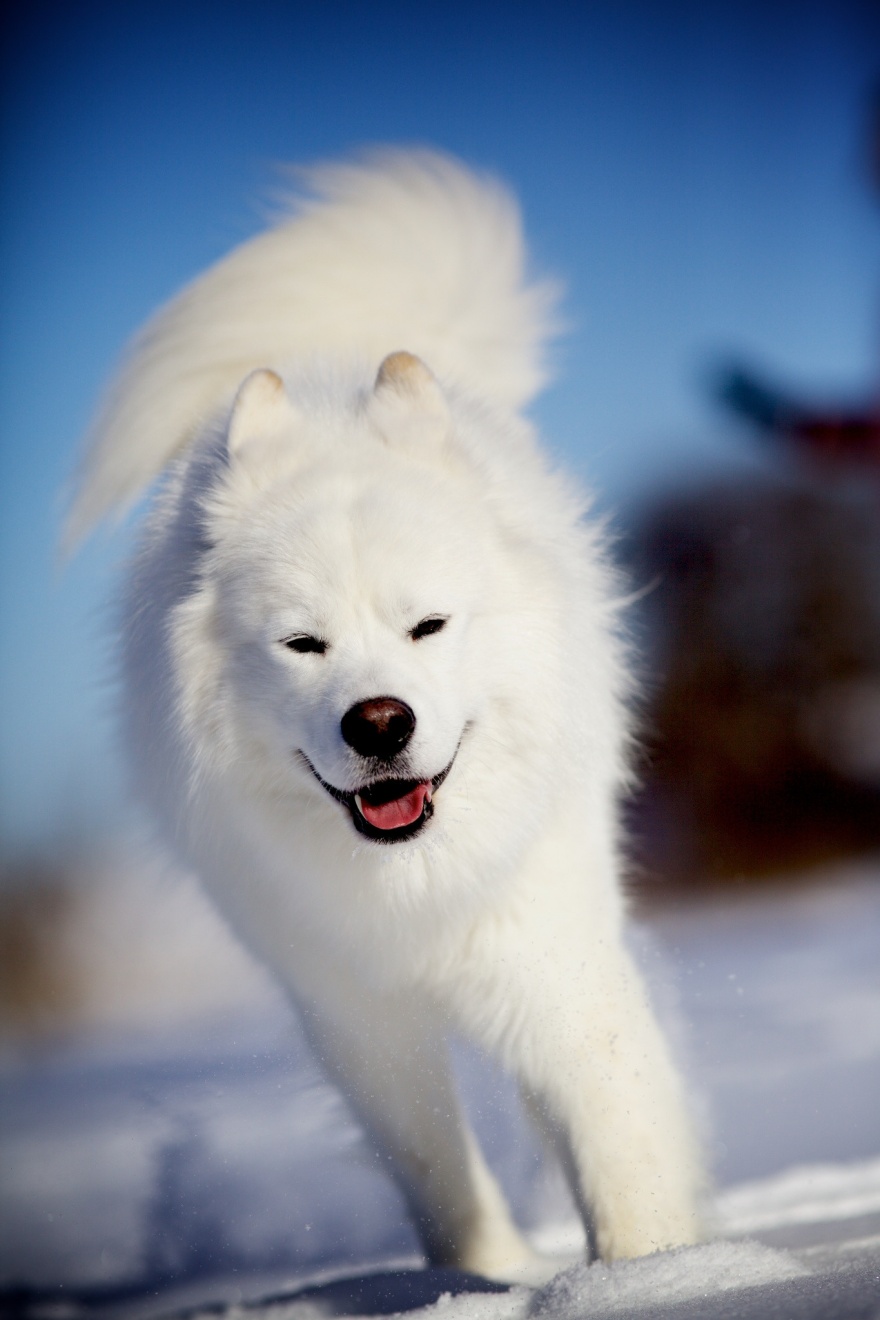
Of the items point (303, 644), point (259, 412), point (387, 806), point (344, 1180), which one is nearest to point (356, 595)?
point (303, 644)

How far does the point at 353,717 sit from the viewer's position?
5.40 ft

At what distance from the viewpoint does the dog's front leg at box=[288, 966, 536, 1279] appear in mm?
2258

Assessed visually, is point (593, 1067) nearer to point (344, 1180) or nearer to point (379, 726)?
point (379, 726)

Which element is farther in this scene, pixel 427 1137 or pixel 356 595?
pixel 427 1137

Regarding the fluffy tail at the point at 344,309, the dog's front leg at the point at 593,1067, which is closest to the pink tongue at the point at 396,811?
the dog's front leg at the point at 593,1067

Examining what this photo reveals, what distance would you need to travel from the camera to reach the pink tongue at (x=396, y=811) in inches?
69.9

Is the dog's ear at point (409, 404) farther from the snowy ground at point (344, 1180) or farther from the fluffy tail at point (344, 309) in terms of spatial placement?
the snowy ground at point (344, 1180)

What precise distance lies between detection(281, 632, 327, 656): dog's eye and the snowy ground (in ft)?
2.66

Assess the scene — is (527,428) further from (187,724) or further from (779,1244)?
(779,1244)

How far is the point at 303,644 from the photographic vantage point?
179 cm

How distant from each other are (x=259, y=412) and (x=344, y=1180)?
1979 mm

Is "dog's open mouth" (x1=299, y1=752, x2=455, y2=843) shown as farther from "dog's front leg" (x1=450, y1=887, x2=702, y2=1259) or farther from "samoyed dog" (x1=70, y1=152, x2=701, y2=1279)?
"dog's front leg" (x1=450, y1=887, x2=702, y2=1259)

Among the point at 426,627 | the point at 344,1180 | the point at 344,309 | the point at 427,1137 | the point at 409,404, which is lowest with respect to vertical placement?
the point at 344,1180

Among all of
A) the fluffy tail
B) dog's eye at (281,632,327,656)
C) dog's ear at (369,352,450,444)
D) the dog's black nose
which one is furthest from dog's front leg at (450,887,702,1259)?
the fluffy tail
